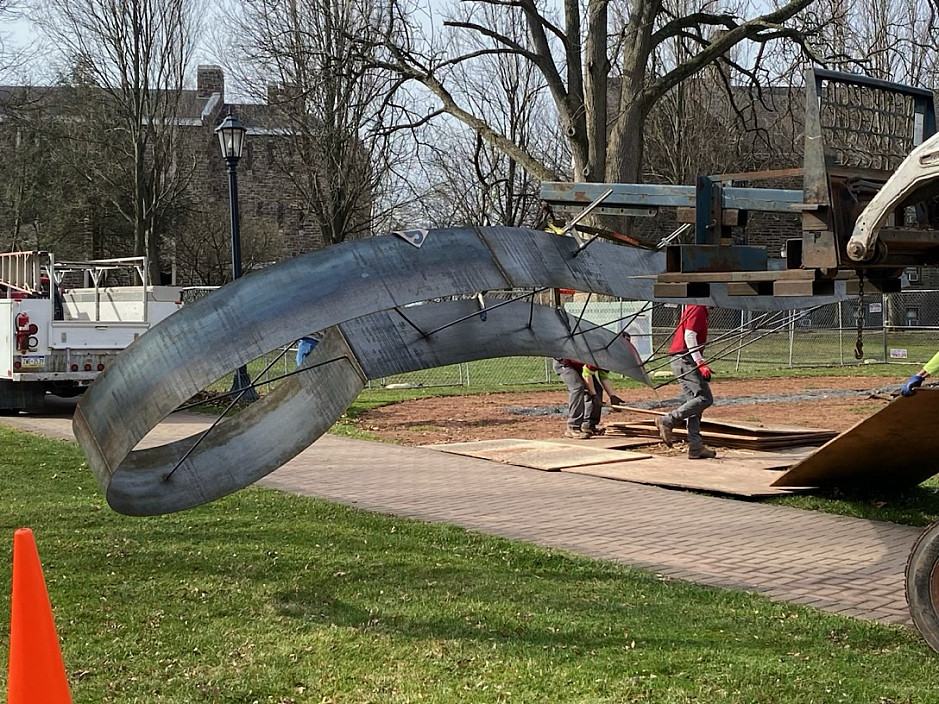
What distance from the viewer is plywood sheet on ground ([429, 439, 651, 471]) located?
1356cm

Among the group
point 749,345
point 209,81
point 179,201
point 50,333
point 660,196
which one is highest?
point 209,81

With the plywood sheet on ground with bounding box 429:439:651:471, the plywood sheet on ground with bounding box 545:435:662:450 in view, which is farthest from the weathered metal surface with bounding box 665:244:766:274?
the plywood sheet on ground with bounding box 545:435:662:450

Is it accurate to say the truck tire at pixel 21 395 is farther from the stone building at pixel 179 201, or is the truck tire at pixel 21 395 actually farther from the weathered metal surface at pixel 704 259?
the stone building at pixel 179 201

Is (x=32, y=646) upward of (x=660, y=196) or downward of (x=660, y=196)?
downward

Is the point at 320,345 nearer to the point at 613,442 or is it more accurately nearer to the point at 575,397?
the point at 613,442

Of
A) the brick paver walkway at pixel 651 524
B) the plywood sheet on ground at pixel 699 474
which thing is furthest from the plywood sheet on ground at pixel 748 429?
the brick paver walkway at pixel 651 524

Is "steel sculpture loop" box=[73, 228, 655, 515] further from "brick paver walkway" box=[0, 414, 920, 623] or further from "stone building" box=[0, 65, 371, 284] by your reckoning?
"stone building" box=[0, 65, 371, 284]

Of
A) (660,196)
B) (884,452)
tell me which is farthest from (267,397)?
(884,452)

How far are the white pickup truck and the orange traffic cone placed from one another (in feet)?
45.4

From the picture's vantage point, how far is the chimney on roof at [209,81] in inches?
2231

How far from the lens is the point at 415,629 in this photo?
21.5ft

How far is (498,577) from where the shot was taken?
7.82 meters

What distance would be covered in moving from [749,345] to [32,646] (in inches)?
947

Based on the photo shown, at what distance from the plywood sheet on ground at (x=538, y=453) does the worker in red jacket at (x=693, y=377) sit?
0.62 m
